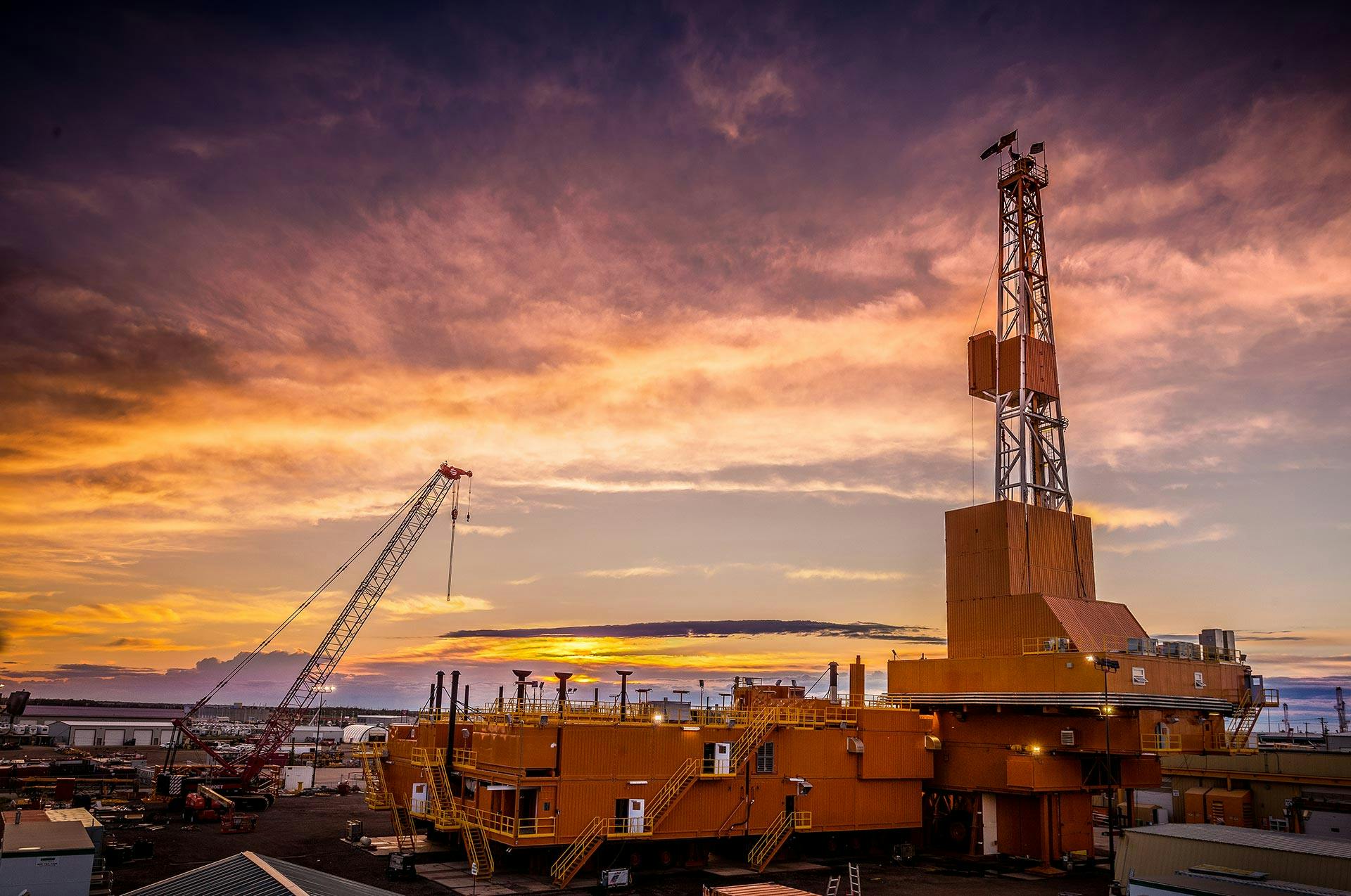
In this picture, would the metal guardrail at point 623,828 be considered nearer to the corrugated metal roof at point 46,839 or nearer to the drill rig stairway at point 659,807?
the drill rig stairway at point 659,807

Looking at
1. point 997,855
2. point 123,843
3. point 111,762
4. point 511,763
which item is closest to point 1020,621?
point 997,855

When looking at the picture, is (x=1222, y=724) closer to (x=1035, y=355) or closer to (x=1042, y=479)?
(x=1042, y=479)

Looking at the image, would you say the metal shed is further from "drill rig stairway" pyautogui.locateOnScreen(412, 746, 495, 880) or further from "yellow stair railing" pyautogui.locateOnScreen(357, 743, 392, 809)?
"yellow stair railing" pyautogui.locateOnScreen(357, 743, 392, 809)

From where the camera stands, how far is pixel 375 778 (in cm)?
5331

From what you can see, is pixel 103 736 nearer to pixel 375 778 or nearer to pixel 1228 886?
pixel 375 778

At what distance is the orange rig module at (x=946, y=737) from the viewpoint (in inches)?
1596

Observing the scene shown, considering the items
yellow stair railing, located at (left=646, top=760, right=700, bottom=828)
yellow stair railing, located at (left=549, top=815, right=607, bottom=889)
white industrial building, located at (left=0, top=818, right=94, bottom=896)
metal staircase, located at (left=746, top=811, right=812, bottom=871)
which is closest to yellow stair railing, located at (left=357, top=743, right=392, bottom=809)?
yellow stair railing, located at (left=549, top=815, right=607, bottom=889)

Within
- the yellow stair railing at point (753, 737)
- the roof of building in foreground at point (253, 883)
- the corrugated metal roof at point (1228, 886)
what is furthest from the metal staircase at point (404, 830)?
the corrugated metal roof at point (1228, 886)

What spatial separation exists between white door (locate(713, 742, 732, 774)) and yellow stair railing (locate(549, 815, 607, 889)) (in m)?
6.01

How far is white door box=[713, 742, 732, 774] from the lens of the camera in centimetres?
4291

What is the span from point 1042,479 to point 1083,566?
19.2 feet

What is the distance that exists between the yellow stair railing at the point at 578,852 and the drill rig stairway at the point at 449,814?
3.29m

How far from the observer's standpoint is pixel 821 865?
44156 millimetres

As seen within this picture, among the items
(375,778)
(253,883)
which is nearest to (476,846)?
(375,778)
